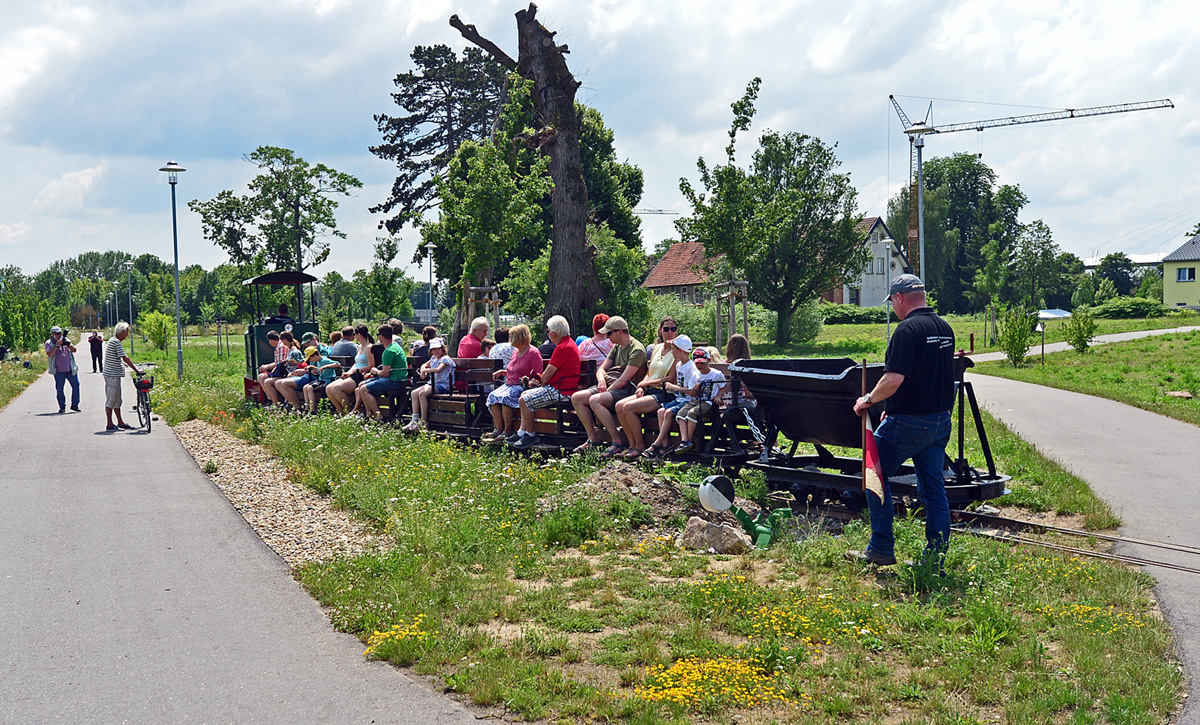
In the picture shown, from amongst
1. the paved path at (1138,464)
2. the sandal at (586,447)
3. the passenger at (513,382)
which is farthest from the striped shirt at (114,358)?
the paved path at (1138,464)

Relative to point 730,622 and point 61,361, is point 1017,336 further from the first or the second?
point 61,361

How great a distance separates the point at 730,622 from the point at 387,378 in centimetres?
921

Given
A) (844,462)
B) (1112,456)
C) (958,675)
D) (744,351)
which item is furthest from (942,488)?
(1112,456)

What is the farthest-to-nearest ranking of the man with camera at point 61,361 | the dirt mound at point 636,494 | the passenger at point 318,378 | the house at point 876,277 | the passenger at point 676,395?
the house at point 876,277, the man with camera at point 61,361, the passenger at point 318,378, the passenger at point 676,395, the dirt mound at point 636,494

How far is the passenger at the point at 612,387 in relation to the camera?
9.35 metres

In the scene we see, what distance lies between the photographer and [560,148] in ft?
59.7

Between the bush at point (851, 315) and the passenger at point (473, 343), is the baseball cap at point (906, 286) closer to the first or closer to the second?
the passenger at point (473, 343)

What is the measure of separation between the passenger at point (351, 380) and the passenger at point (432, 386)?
174 centimetres

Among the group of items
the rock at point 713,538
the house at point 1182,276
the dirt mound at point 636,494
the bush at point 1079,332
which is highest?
the house at point 1182,276

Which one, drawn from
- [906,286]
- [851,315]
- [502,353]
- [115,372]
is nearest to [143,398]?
[115,372]

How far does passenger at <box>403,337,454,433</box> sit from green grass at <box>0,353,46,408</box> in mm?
13645

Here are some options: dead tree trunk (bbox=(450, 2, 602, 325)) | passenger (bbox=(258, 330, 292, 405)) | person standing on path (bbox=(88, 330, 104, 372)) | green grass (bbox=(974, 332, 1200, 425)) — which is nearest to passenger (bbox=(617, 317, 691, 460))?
green grass (bbox=(974, 332, 1200, 425))

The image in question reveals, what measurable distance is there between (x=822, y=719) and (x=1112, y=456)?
8.37 metres

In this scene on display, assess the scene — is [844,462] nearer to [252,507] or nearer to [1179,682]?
[1179,682]
